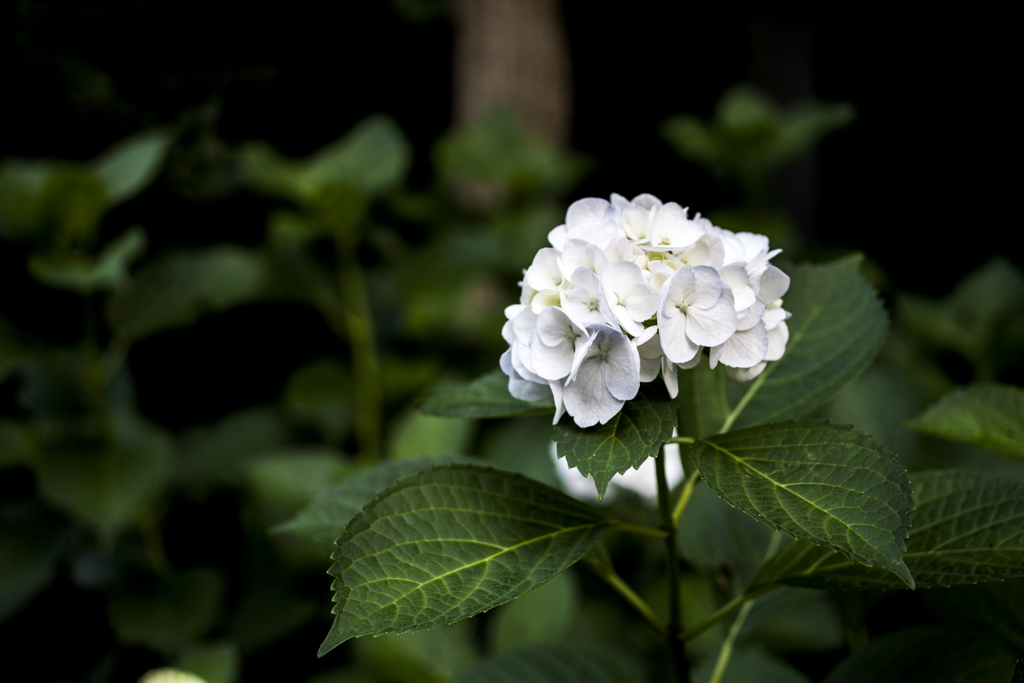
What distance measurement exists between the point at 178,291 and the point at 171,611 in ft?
2.21

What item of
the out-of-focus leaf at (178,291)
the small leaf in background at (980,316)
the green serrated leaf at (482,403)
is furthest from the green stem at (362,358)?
the small leaf in background at (980,316)

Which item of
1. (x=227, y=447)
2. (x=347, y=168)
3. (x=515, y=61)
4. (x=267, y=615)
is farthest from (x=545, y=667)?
(x=515, y=61)

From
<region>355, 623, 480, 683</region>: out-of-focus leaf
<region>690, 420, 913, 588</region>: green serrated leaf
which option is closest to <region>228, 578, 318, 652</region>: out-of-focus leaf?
<region>355, 623, 480, 683</region>: out-of-focus leaf

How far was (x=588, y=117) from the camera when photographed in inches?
164

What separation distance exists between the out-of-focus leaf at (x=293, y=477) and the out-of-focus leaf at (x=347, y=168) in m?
0.69

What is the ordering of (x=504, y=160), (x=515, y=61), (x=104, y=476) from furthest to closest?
(x=515, y=61) < (x=504, y=160) < (x=104, y=476)

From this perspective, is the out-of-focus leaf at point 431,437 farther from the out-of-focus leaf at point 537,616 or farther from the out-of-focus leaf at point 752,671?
the out-of-focus leaf at point 752,671

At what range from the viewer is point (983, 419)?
2.19 feet

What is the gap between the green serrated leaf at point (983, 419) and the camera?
64 centimetres

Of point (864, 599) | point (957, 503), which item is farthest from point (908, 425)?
point (864, 599)

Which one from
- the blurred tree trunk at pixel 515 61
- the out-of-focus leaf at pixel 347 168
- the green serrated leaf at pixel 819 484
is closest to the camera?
the green serrated leaf at pixel 819 484

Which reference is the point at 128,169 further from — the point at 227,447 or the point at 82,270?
the point at 227,447

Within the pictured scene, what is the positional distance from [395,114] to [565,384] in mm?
3220

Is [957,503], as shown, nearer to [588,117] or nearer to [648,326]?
[648,326]
